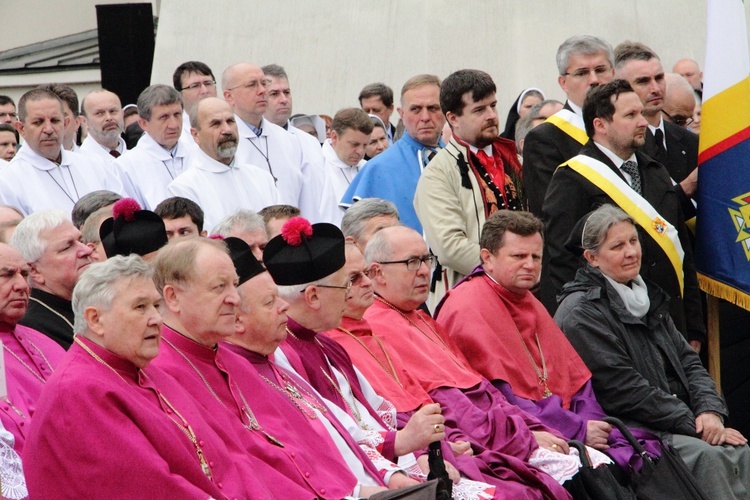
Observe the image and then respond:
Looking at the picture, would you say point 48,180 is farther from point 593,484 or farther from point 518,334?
point 593,484

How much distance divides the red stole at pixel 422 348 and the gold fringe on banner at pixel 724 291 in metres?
1.98

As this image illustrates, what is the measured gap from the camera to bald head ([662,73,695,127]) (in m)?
9.24

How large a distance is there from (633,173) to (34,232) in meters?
3.48

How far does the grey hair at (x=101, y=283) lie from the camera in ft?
14.4

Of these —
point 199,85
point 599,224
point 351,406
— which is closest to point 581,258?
point 599,224

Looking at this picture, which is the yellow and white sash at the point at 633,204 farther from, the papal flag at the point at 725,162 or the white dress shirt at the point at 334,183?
the white dress shirt at the point at 334,183

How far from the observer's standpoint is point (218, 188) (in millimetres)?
8023

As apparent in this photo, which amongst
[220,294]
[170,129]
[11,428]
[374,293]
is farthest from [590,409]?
[170,129]

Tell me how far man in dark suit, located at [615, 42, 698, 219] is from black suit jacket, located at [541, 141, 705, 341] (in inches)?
21.2

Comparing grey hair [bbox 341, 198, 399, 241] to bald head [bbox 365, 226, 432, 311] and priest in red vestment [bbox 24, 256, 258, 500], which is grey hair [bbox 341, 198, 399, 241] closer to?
bald head [bbox 365, 226, 432, 311]

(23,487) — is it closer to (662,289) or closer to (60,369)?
(60,369)

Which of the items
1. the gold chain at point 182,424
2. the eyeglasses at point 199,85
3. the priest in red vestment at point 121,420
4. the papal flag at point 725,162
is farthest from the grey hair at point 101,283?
the eyeglasses at point 199,85

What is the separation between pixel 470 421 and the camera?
19.5 ft

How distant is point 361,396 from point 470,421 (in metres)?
0.57
